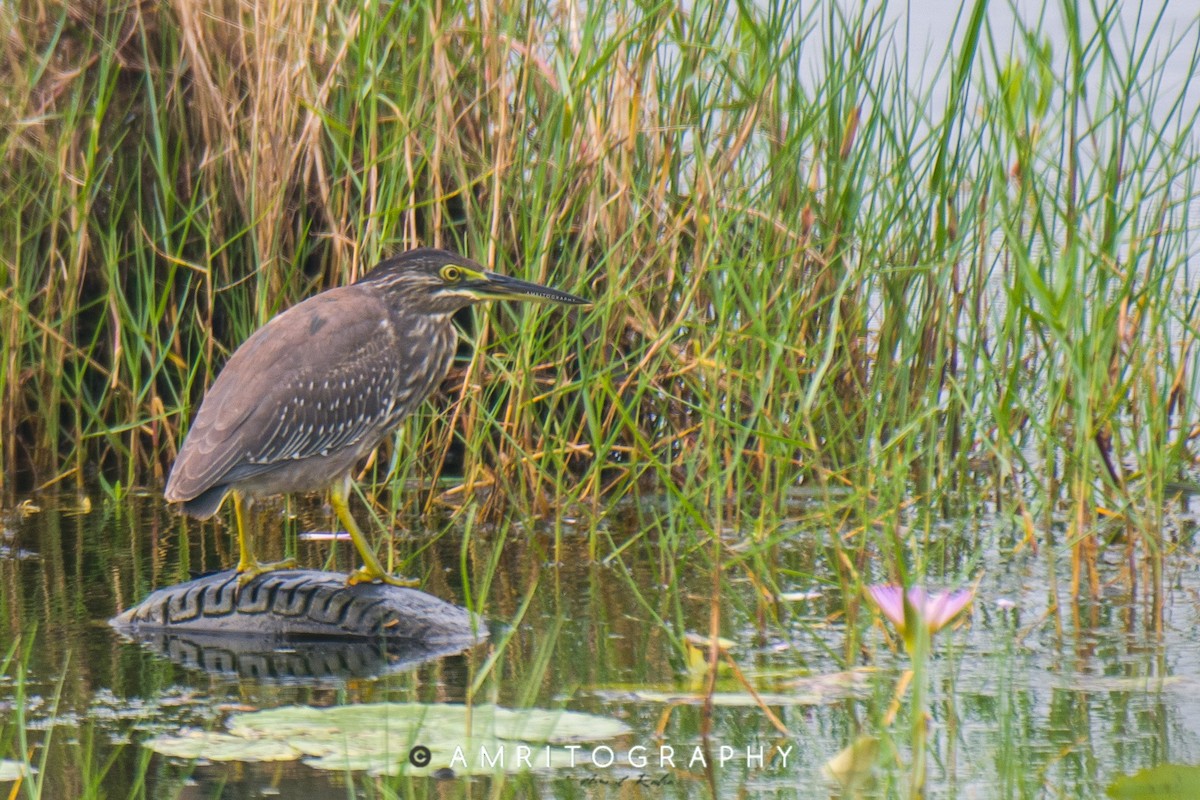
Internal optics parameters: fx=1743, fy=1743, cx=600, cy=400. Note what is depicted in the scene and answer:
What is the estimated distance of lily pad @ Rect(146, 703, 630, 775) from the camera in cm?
352

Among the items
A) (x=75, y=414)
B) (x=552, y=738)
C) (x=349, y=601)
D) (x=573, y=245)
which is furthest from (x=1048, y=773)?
(x=75, y=414)

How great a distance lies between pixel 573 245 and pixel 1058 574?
6.75ft

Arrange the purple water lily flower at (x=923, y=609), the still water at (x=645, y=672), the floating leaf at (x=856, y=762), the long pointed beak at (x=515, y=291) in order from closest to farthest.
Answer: the purple water lily flower at (x=923, y=609) → the floating leaf at (x=856, y=762) → the still water at (x=645, y=672) → the long pointed beak at (x=515, y=291)

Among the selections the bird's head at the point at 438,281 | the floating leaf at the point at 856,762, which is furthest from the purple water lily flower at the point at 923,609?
the bird's head at the point at 438,281

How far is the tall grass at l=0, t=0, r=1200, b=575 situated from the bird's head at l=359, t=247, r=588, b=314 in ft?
0.54

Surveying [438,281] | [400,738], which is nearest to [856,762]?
[400,738]

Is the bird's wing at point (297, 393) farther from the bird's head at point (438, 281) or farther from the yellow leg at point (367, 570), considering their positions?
the yellow leg at point (367, 570)

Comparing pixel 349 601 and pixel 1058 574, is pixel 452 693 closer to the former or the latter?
pixel 349 601

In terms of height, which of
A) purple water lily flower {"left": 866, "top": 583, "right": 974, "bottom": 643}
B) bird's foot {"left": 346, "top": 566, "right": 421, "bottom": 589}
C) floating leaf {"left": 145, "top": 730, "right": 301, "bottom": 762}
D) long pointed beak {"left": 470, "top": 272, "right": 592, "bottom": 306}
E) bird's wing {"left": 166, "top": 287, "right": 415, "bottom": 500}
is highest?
long pointed beak {"left": 470, "top": 272, "right": 592, "bottom": 306}

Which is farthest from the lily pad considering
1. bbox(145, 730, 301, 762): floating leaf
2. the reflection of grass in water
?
the reflection of grass in water

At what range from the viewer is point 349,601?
190 inches

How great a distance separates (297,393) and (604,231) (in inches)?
47.5

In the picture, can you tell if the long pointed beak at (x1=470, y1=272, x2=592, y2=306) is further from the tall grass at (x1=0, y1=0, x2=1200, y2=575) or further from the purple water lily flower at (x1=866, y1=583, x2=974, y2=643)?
the purple water lily flower at (x1=866, y1=583, x2=974, y2=643)

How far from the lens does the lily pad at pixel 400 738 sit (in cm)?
352
